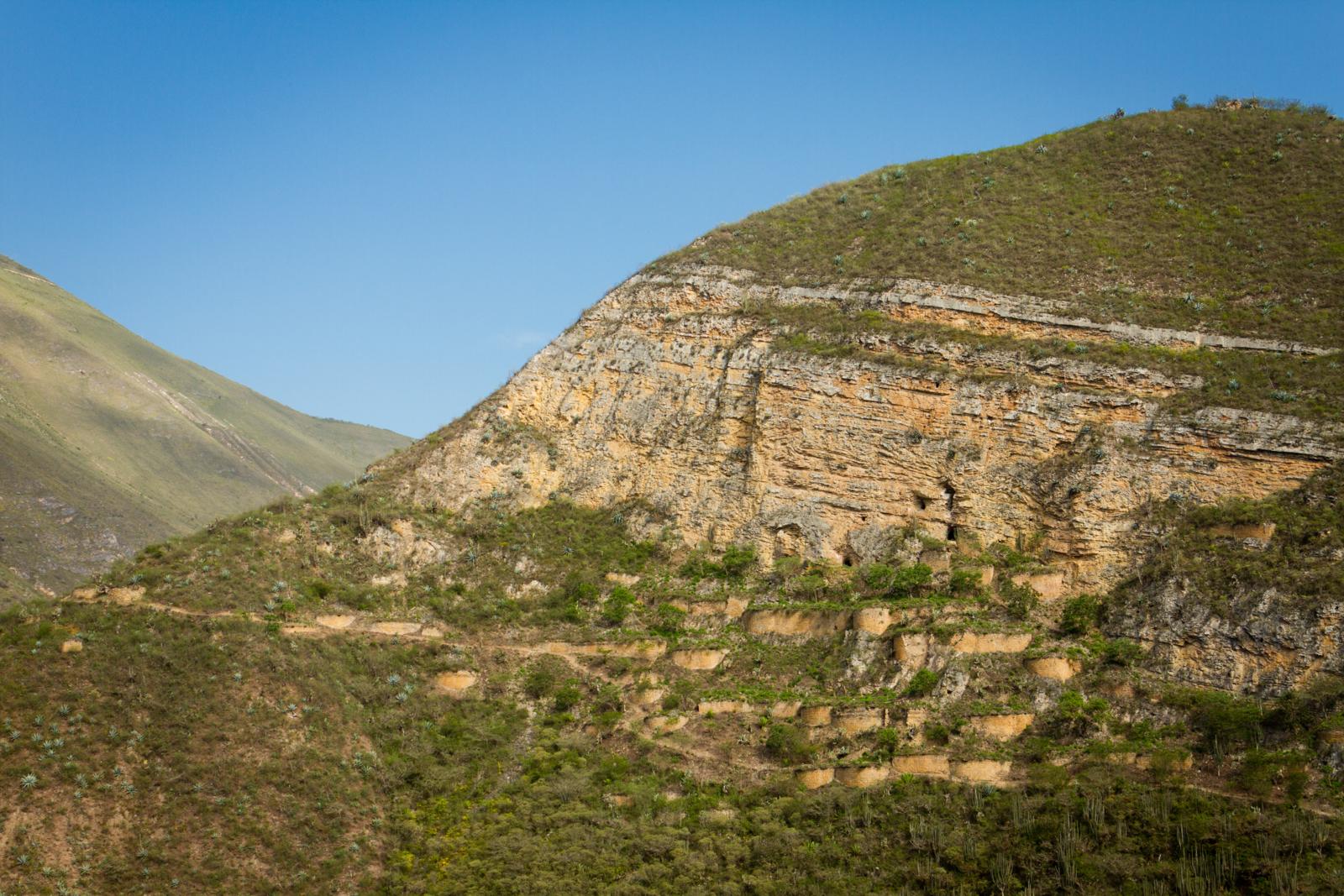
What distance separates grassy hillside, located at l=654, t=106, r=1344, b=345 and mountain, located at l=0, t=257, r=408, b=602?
131 ft

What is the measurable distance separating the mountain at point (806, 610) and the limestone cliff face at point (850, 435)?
0.14m

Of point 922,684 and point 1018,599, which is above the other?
point 1018,599

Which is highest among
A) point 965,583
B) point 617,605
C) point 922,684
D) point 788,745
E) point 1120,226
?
point 1120,226

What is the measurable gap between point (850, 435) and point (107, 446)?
6493cm

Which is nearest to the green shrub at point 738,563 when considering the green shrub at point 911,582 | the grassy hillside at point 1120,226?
the green shrub at point 911,582

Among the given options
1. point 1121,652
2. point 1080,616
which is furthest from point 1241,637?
point 1080,616

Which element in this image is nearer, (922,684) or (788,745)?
(788,745)

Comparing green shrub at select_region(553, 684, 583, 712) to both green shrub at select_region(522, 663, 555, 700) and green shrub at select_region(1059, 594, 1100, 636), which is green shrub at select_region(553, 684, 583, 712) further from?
green shrub at select_region(1059, 594, 1100, 636)

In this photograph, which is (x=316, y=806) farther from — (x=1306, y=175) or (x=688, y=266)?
(x=1306, y=175)

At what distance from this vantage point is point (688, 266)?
50.0 metres

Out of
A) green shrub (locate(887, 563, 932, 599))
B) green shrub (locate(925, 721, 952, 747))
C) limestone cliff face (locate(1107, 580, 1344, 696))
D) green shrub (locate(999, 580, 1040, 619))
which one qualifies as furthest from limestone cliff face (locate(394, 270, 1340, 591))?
green shrub (locate(925, 721, 952, 747))

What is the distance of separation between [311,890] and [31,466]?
49.9 metres

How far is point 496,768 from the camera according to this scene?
35375 mm

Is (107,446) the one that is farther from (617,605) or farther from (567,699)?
(567,699)
